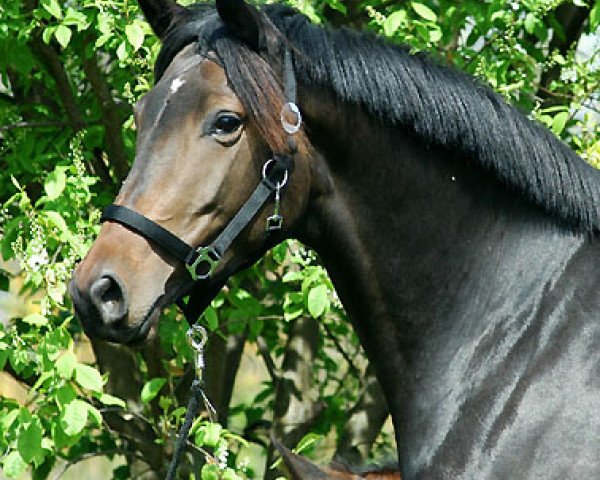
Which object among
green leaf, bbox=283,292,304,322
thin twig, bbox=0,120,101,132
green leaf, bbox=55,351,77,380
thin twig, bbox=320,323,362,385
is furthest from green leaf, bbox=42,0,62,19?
thin twig, bbox=320,323,362,385

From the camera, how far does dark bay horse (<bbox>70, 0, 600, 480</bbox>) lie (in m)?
2.93

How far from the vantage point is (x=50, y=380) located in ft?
13.8

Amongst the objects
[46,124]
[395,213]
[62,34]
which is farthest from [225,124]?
[46,124]

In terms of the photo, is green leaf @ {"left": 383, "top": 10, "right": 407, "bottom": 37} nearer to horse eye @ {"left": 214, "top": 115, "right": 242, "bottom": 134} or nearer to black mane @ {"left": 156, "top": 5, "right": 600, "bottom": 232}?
black mane @ {"left": 156, "top": 5, "right": 600, "bottom": 232}


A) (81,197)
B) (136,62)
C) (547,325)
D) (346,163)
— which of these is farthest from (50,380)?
(547,325)

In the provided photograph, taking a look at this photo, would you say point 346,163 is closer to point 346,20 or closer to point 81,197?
point 81,197

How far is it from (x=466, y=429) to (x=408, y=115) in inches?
30.7

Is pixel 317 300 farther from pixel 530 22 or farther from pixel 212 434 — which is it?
pixel 530 22

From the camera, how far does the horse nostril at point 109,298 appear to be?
285 centimetres

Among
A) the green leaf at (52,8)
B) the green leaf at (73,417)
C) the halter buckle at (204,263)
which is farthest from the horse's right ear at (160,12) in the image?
the green leaf at (73,417)

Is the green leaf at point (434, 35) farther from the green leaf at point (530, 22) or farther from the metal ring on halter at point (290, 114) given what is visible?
the metal ring on halter at point (290, 114)

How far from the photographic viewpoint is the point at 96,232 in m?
4.49

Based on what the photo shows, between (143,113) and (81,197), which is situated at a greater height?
(143,113)

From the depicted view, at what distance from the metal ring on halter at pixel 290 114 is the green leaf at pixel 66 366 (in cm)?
148
